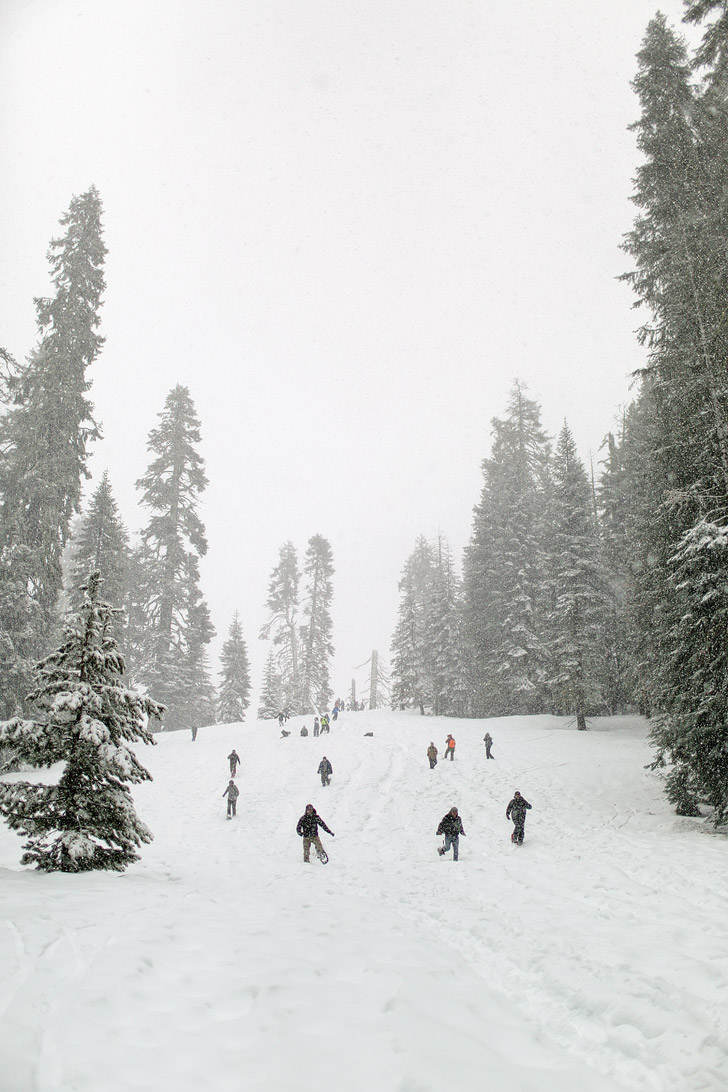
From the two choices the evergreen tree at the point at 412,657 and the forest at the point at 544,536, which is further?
the evergreen tree at the point at 412,657

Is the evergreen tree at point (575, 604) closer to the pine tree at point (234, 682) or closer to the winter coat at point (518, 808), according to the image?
the winter coat at point (518, 808)

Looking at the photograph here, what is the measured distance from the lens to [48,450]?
2006 cm

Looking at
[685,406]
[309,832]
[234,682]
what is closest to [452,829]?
[309,832]

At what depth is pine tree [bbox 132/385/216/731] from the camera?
33.2m

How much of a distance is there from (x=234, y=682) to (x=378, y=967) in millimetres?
43734

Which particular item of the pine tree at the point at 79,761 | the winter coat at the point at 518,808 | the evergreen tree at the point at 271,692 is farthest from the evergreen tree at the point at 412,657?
the pine tree at the point at 79,761

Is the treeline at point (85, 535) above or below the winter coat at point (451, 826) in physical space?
above

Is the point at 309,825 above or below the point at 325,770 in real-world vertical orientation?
above

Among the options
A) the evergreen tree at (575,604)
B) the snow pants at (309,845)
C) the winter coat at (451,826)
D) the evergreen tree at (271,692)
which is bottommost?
the snow pants at (309,845)

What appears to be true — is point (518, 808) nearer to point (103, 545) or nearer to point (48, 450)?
point (48, 450)

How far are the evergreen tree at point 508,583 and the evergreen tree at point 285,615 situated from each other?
19.2 m

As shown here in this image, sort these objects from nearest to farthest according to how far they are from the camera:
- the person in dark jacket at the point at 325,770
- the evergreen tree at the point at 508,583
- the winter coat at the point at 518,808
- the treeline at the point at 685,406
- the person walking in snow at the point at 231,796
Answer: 1. the treeline at the point at 685,406
2. the winter coat at the point at 518,808
3. the person walking in snow at the point at 231,796
4. the person in dark jacket at the point at 325,770
5. the evergreen tree at the point at 508,583

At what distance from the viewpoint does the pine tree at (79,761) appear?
26.8ft

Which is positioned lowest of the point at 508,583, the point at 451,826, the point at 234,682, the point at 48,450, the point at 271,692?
the point at 451,826
